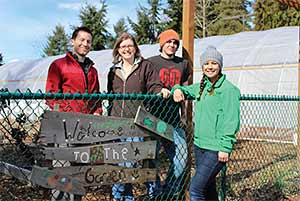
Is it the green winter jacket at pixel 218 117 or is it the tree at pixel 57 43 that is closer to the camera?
the green winter jacket at pixel 218 117

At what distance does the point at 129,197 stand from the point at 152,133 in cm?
→ 62

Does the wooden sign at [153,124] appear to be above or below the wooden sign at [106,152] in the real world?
above

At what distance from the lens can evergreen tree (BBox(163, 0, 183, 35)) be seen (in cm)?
3095

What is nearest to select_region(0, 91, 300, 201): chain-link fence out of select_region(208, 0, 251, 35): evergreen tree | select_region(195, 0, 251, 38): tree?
select_region(195, 0, 251, 38): tree

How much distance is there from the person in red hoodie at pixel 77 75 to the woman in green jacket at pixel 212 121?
2.23ft

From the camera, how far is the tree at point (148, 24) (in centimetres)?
3203

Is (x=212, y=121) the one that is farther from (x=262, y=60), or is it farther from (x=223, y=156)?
(x=262, y=60)

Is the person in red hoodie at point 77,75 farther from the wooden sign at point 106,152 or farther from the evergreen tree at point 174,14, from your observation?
the evergreen tree at point 174,14

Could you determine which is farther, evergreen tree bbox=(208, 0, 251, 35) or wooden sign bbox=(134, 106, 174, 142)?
evergreen tree bbox=(208, 0, 251, 35)

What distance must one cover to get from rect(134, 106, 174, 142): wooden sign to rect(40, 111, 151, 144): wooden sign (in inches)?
2.6

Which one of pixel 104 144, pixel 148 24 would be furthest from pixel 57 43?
pixel 104 144

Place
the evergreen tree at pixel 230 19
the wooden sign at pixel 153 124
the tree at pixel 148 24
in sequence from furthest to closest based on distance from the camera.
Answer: the tree at pixel 148 24, the evergreen tree at pixel 230 19, the wooden sign at pixel 153 124

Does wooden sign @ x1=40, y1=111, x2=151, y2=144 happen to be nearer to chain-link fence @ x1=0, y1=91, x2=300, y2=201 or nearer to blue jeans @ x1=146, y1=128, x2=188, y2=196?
chain-link fence @ x1=0, y1=91, x2=300, y2=201

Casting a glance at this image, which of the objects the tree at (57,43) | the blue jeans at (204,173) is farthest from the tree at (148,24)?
the blue jeans at (204,173)
